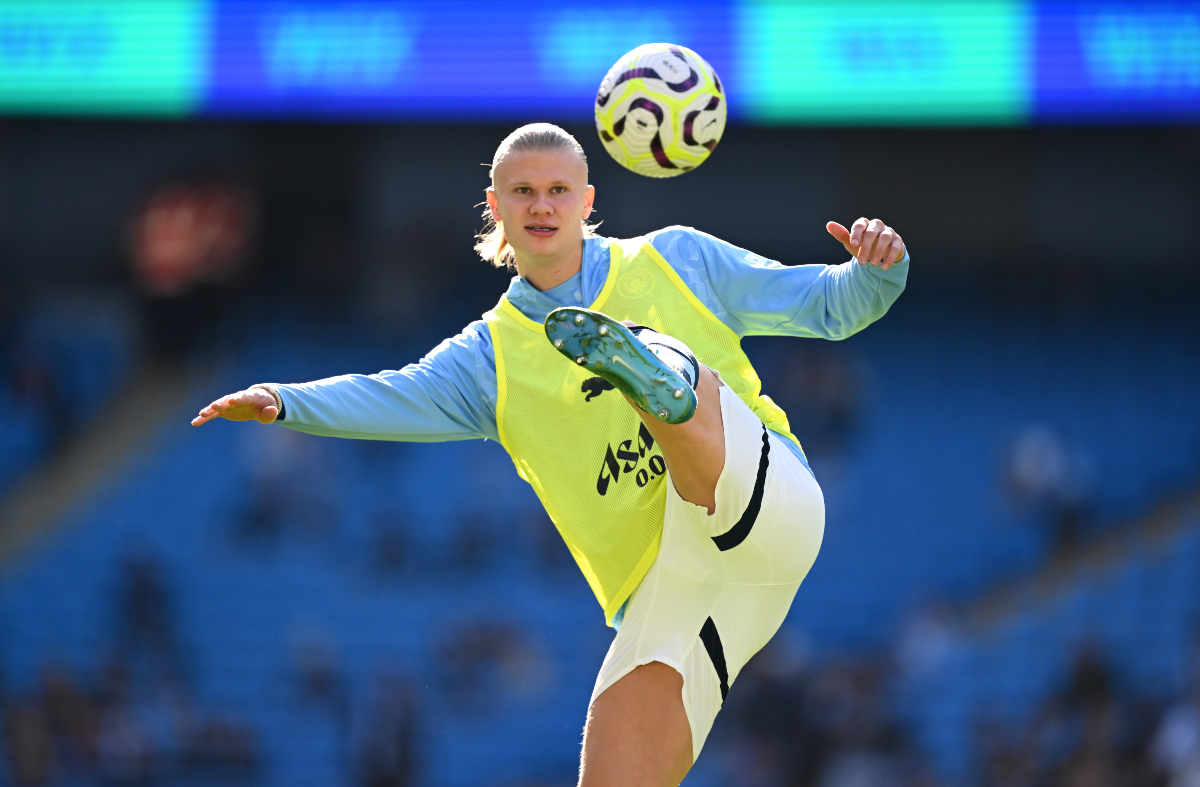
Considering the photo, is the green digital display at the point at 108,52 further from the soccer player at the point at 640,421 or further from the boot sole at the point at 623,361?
the boot sole at the point at 623,361

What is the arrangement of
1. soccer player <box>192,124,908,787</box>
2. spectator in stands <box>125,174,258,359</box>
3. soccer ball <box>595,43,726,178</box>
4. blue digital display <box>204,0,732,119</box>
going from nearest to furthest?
1. soccer player <box>192,124,908,787</box>
2. soccer ball <box>595,43,726,178</box>
3. blue digital display <box>204,0,732,119</box>
4. spectator in stands <box>125,174,258,359</box>

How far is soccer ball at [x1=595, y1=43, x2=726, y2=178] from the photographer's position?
4.14 m

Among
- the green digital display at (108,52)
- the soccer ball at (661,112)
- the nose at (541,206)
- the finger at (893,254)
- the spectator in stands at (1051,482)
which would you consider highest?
the green digital display at (108,52)

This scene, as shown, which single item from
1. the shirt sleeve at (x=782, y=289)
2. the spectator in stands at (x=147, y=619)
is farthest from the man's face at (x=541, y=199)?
the spectator in stands at (x=147, y=619)

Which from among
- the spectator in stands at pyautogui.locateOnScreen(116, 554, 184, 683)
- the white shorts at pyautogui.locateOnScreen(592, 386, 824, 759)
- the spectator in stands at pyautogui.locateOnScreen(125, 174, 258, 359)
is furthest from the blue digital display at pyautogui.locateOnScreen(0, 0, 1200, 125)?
the white shorts at pyautogui.locateOnScreen(592, 386, 824, 759)

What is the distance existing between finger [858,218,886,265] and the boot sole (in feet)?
2.38

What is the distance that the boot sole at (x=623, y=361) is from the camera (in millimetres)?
3098

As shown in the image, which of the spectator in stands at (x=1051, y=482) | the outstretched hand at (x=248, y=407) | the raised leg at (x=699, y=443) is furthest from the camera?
the spectator in stands at (x=1051, y=482)

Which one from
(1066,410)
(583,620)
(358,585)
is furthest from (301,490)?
(1066,410)

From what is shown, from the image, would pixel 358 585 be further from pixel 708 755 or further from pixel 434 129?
pixel 434 129

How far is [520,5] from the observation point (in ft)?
33.0

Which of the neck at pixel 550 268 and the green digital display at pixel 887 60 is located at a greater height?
the green digital display at pixel 887 60

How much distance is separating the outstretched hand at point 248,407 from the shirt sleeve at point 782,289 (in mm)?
1211

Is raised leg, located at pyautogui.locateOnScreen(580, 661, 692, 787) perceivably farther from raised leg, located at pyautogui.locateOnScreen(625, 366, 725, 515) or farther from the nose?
the nose
